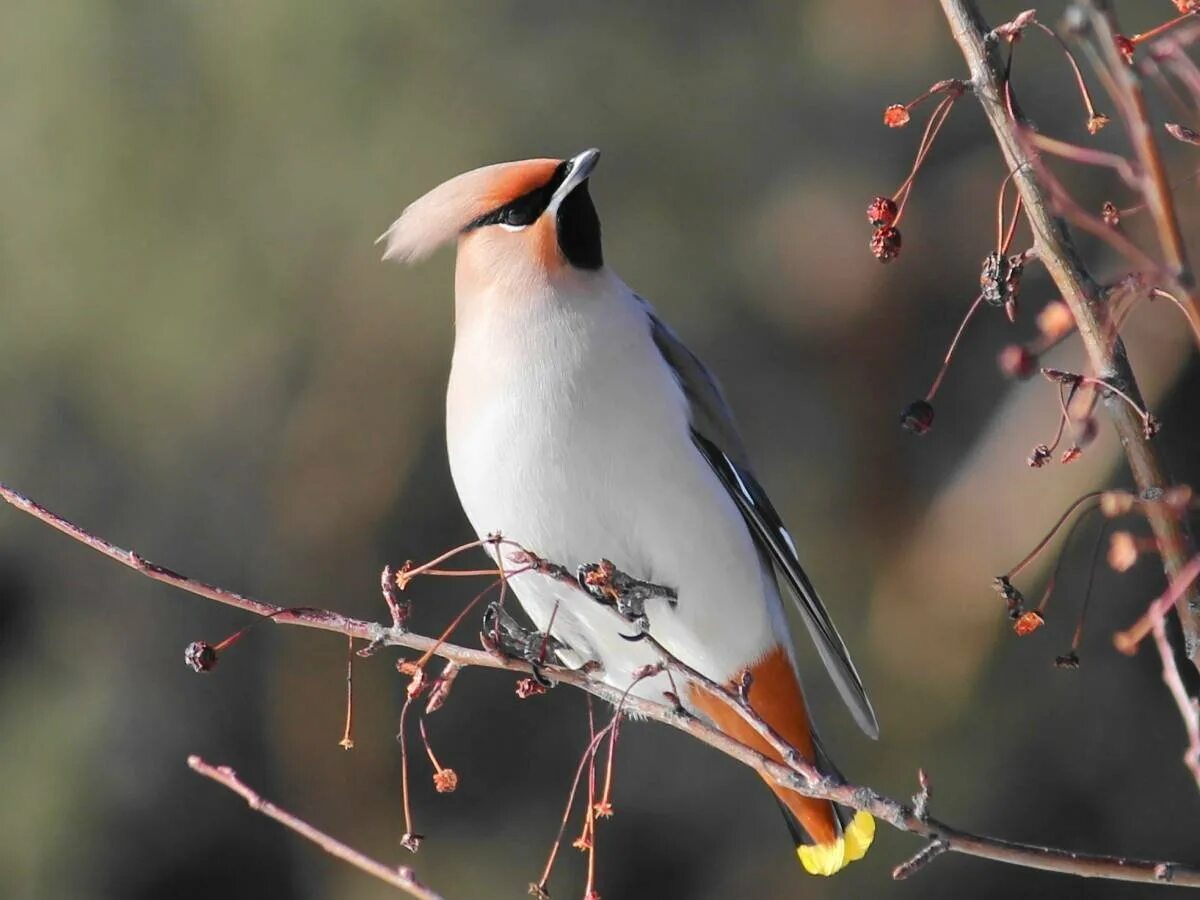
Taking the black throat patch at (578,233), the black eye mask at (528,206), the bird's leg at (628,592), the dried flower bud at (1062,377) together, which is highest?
the dried flower bud at (1062,377)

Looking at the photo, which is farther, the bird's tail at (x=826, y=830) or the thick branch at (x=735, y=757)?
the bird's tail at (x=826, y=830)

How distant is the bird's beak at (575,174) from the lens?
313 cm

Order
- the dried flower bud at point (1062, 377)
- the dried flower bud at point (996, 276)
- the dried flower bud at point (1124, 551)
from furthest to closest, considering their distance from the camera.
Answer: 1. the dried flower bud at point (996, 276)
2. the dried flower bud at point (1062, 377)
3. the dried flower bud at point (1124, 551)

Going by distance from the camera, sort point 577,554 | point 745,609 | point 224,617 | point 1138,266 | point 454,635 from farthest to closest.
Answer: point 224,617
point 454,635
point 745,609
point 577,554
point 1138,266

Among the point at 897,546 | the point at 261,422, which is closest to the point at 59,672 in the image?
the point at 261,422

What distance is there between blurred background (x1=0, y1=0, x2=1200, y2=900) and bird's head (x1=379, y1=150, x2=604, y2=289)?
107 inches

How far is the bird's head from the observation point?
3213 millimetres

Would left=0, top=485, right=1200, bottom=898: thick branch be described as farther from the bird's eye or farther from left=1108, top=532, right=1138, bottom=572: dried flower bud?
the bird's eye

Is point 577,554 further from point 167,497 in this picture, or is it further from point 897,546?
point 167,497

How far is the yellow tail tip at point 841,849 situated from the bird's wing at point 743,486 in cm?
24

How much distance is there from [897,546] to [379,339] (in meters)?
2.05

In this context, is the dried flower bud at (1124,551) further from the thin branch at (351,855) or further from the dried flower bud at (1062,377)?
the thin branch at (351,855)

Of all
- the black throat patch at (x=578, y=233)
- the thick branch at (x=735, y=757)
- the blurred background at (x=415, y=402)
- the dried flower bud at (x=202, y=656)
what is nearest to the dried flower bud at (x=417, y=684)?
the thick branch at (x=735, y=757)

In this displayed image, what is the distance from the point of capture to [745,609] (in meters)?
3.22
